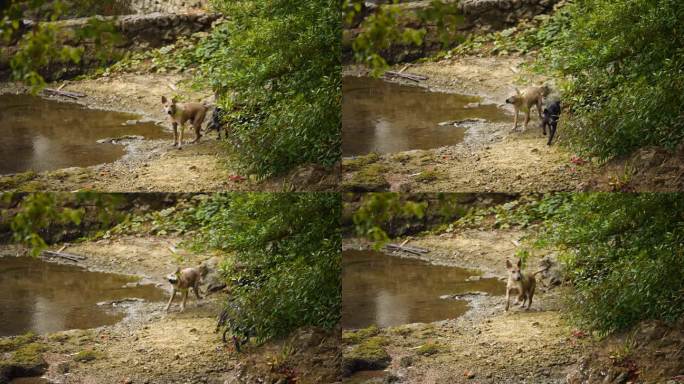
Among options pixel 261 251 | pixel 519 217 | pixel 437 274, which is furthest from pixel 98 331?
pixel 519 217

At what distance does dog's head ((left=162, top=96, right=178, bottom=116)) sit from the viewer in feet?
21.7

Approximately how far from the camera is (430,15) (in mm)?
6664

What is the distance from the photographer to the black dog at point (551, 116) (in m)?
6.62

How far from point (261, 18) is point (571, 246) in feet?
6.56

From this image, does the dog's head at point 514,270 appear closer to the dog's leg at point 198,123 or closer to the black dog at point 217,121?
the black dog at point 217,121

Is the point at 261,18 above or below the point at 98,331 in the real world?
above

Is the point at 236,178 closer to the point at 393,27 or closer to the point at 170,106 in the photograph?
the point at 170,106

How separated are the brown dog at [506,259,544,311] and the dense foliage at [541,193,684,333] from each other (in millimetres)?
211

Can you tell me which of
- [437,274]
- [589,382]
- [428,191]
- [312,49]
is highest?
[312,49]

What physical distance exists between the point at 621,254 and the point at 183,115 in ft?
7.81

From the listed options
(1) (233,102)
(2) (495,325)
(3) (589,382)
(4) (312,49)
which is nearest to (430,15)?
(4) (312,49)

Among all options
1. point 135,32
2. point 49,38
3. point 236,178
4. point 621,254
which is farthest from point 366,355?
point 49,38

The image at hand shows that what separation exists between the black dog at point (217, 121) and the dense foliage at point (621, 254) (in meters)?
1.77

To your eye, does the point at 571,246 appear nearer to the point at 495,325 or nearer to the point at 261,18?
the point at 495,325
